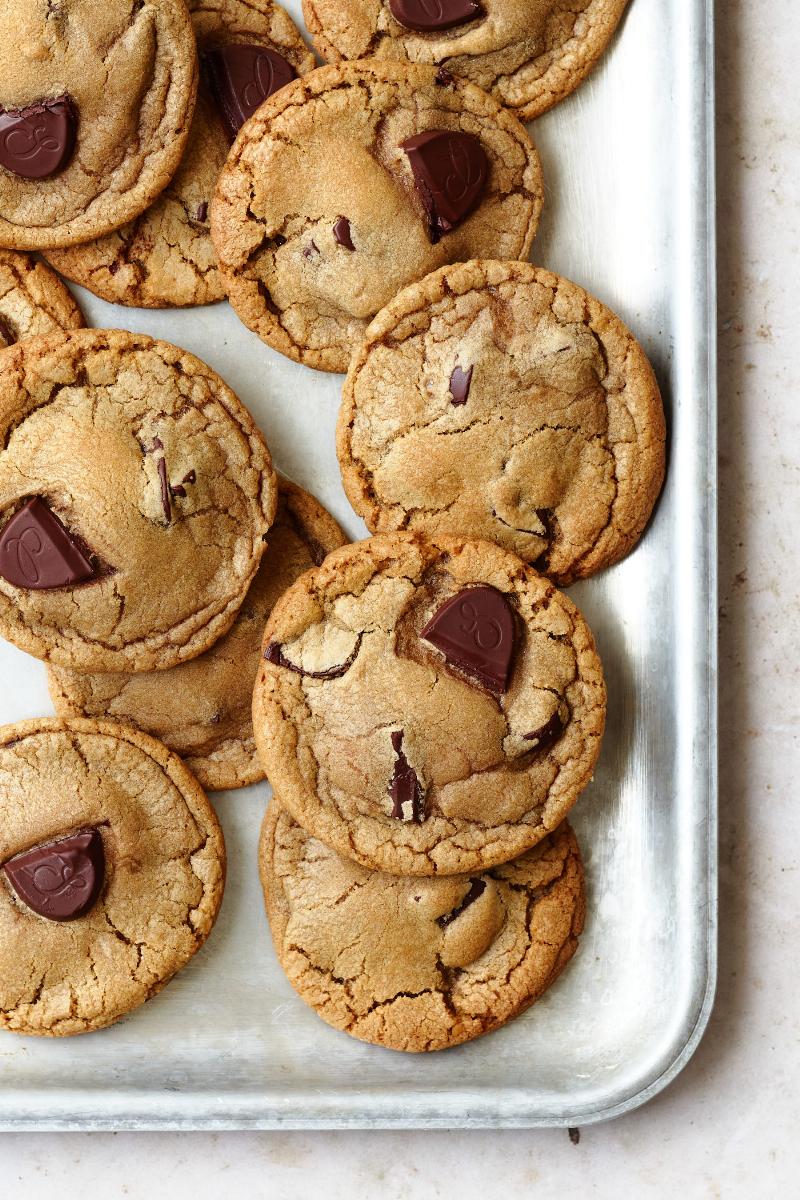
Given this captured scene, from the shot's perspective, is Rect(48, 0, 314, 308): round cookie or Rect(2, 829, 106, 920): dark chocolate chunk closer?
Rect(2, 829, 106, 920): dark chocolate chunk

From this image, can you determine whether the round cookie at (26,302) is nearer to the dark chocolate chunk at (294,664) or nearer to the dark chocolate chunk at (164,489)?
the dark chocolate chunk at (164,489)

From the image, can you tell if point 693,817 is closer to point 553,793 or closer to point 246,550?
point 553,793

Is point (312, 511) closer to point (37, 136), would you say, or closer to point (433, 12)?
point (37, 136)

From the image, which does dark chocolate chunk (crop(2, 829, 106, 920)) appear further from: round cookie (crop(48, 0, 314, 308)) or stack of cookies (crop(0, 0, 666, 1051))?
round cookie (crop(48, 0, 314, 308))

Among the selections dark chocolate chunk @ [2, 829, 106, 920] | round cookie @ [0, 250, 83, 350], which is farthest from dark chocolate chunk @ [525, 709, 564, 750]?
round cookie @ [0, 250, 83, 350]

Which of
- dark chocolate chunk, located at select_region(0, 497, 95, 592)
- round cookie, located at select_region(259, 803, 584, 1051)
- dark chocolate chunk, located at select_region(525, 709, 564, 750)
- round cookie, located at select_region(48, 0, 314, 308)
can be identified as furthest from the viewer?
round cookie, located at select_region(48, 0, 314, 308)

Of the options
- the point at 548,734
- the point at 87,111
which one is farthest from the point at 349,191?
the point at 548,734
